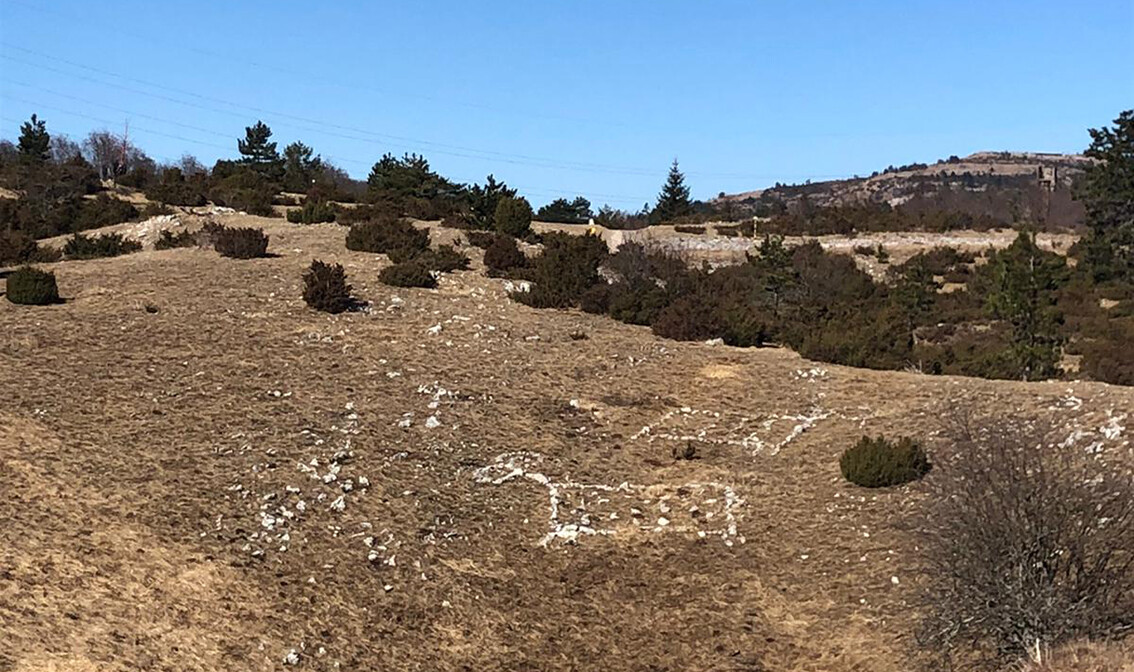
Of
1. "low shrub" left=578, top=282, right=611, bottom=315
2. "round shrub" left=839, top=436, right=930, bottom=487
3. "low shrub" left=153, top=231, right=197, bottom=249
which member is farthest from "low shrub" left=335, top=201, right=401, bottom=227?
"round shrub" left=839, top=436, right=930, bottom=487

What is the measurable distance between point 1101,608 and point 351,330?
1337cm

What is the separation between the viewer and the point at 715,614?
375 inches

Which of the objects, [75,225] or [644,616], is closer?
[644,616]

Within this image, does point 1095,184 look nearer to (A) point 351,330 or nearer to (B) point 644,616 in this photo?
(A) point 351,330

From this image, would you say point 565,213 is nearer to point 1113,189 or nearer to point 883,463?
point 1113,189

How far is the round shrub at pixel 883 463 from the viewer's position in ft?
38.5

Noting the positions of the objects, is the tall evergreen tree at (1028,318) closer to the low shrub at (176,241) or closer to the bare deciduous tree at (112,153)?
the low shrub at (176,241)

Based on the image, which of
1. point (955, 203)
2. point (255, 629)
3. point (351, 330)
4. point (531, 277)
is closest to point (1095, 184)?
point (531, 277)

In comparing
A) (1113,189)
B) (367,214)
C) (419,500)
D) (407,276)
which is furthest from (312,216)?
(1113,189)

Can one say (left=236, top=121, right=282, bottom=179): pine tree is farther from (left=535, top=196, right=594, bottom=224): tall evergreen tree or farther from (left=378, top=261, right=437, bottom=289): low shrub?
(left=378, top=261, right=437, bottom=289): low shrub

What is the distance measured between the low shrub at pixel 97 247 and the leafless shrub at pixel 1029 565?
22.8 meters

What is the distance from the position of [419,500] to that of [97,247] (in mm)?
17763

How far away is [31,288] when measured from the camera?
17.8m

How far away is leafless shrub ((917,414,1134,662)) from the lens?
23.8 feet
